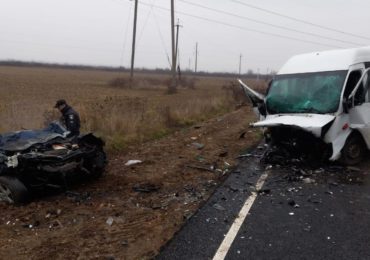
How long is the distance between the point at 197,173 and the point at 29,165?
315 cm

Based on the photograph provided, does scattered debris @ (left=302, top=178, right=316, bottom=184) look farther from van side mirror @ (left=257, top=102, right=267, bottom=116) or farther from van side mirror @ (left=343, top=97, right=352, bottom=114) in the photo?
van side mirror @ (left=257, top=102, right=267, bottom=116)

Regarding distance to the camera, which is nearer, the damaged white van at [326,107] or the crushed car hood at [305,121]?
the crushed car hood at [305,121]

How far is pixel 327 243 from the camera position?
476 centimetres

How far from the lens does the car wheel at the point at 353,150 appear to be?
8602mm

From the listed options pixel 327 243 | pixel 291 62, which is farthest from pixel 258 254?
pixel 291 62

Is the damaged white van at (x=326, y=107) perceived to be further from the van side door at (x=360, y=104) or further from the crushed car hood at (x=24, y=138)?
the crushed car hood at (x=24, y=138)

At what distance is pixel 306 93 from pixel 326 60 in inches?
38.3

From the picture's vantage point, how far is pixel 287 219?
5.61 metres

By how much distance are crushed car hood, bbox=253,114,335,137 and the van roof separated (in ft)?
4.31

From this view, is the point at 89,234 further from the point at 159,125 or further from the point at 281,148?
the point at 159,125

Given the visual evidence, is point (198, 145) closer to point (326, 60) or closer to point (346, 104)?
point (326, 60)

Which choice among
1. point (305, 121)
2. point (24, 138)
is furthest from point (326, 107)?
point (24, 138)

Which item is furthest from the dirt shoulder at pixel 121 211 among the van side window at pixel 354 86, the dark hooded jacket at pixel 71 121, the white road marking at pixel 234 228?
the van side window at pixel 354 86

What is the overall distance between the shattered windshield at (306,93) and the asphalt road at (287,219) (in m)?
1.33
